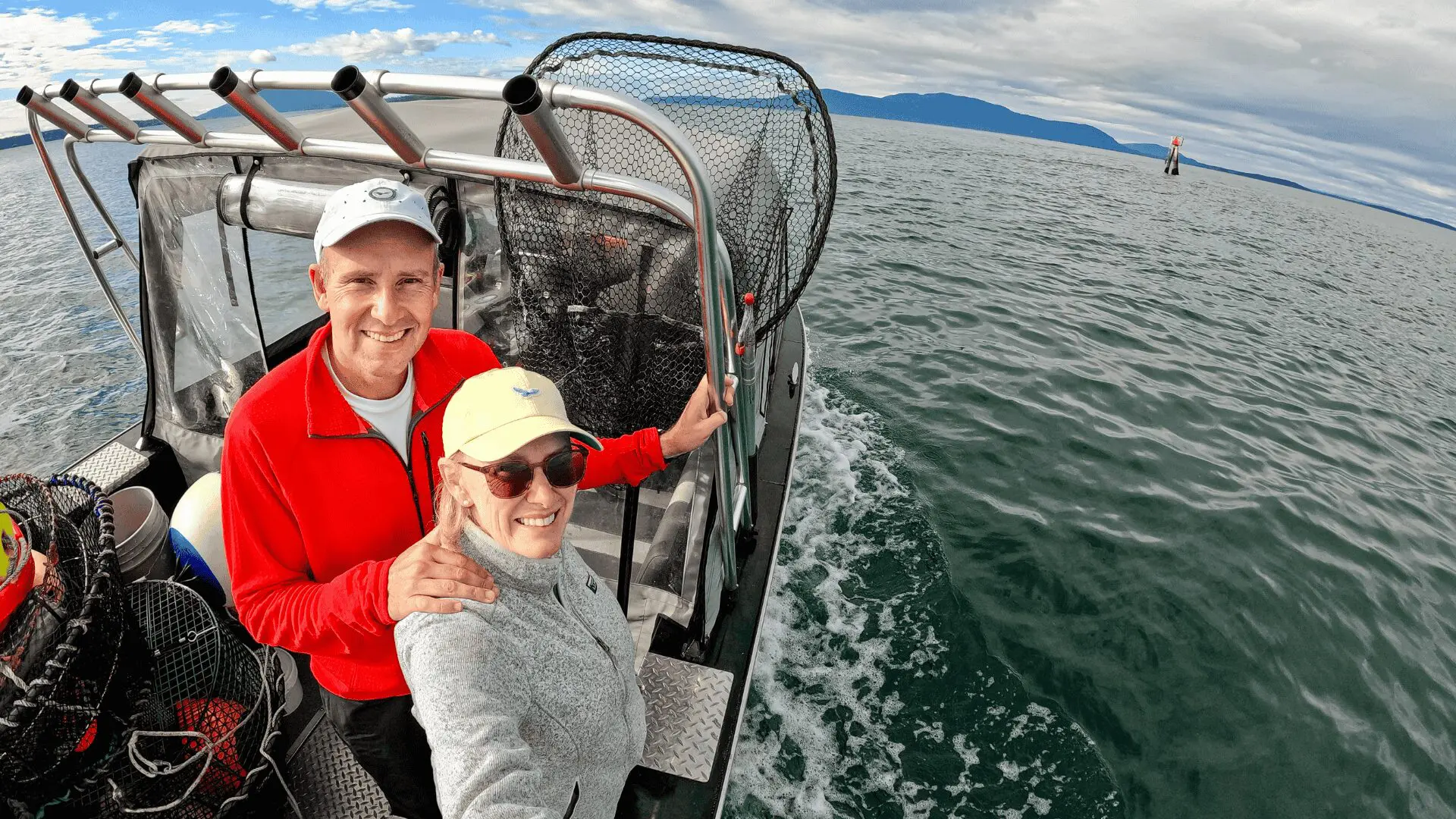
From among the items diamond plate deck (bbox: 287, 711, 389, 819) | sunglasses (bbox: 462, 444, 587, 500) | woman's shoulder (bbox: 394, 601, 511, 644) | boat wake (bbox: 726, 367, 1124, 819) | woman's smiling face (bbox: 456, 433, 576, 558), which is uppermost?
sunglasses (bbox: 462, 444, 587, 500)

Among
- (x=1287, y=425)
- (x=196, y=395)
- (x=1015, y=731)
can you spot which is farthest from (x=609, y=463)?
(x=1287, y=425)

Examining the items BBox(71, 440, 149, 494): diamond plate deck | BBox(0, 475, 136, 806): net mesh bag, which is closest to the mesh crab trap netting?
BBox(0, 475, 136, 806): net mesh bag

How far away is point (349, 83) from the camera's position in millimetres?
1621

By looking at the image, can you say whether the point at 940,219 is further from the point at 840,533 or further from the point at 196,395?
the point at 196,395

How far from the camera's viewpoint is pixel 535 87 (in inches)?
59.4

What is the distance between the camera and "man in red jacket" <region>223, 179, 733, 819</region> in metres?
1.58

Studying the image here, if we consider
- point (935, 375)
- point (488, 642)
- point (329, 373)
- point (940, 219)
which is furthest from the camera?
point (940, 219)

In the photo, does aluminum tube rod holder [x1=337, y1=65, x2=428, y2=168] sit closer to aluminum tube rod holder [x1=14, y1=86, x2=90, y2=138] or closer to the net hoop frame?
the net hoop frame

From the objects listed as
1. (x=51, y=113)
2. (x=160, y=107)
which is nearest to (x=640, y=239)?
(x=160, y=107)

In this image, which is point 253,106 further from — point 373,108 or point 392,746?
point 392,746

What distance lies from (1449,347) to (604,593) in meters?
22.4

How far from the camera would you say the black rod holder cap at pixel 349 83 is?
5.32 ft

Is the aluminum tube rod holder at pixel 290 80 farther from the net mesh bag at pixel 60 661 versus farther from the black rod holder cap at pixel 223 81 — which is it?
the net mesh bag at pixel 60 661

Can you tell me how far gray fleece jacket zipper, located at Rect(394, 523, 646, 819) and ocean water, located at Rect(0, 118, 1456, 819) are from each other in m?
2.76
